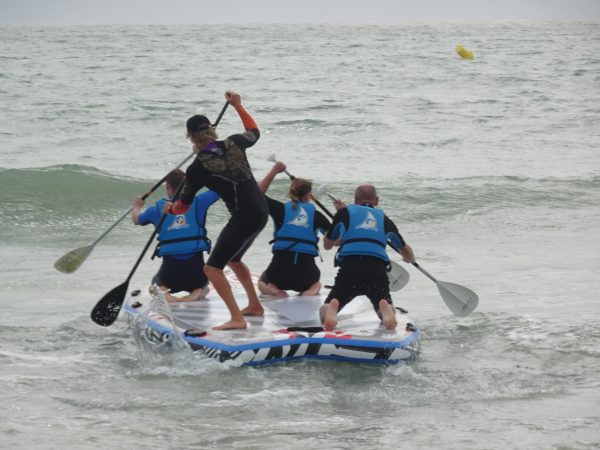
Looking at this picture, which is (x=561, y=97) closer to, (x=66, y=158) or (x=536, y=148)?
(x=536, y=148)

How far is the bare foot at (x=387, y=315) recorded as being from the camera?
21.9ft

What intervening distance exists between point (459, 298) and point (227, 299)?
6.09 feet

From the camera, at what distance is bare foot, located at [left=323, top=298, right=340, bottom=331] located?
6633 mm

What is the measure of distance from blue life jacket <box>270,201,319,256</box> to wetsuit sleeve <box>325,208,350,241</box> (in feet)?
2.12

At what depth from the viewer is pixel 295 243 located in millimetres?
7578

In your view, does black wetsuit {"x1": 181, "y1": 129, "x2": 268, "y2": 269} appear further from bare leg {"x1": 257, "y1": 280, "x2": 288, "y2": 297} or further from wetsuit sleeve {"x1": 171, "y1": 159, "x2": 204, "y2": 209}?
bare leg {"x1": 257, "y1": 280, "x2": 288, "y2": 297}

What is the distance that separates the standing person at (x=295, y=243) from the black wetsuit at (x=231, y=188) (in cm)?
84

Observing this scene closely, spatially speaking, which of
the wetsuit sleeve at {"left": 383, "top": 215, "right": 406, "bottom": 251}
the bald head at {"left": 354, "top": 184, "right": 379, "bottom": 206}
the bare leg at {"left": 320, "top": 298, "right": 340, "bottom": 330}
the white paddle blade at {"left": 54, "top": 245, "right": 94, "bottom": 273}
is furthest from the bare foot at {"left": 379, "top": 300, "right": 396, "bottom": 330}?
the white paddle blade at {"left": 54, "top": 245, "right": 94, "bottom": 273}

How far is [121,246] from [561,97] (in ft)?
62.6

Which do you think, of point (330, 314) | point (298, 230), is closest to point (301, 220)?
point (298, 230)

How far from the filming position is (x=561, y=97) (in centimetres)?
2798

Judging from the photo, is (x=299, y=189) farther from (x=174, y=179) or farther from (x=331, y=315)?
(x=331, y=315)

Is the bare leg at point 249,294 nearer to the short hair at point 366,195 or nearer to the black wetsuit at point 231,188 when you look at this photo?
the black wetsuit at point 231,188

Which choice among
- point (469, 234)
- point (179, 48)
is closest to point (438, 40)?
point (179, 48)
